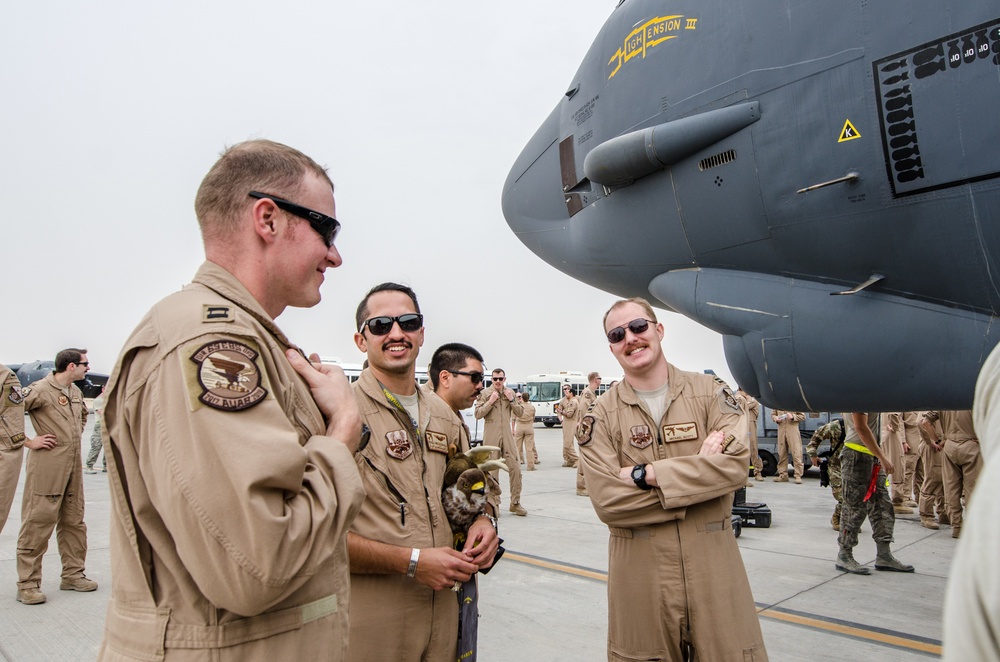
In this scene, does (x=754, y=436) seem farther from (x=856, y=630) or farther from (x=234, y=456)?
(x=234, y=456)

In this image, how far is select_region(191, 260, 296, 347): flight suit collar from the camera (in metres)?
1.34

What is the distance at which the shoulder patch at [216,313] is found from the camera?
1221 millimetres

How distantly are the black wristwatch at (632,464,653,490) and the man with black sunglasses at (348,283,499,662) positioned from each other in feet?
1.96

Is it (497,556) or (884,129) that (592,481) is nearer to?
(497,556)

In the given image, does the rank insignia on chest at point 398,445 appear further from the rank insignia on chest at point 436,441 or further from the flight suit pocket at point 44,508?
the flight suit pocket at point 44,508

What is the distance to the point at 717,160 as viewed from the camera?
11.8 ft

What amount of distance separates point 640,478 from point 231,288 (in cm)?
171

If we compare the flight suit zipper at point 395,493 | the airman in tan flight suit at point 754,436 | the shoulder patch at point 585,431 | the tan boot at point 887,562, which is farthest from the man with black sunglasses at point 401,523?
the airman in tan flight suit at point 754,436

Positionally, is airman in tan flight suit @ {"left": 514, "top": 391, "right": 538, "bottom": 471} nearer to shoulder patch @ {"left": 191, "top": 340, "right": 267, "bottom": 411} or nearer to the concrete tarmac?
the concrete tarmac

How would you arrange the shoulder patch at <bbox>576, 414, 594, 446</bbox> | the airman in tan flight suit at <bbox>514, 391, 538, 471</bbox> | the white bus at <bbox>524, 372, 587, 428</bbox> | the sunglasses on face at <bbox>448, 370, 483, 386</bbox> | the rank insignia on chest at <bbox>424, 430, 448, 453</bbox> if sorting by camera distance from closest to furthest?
the rank insignia on chest at <bbox>424, 430, 448, 453</bbox>
the shoulder patch at <bbox>576, 414, 594, 446</bbox>
the sunglasses on face at <bbox>448, 370, 483, 386</bbox>
the airman in tan flight suit at <bbox>514, 391, 538, 471</bbox>
the white bus at <bbox>524, 372, 587, 428</bbox>

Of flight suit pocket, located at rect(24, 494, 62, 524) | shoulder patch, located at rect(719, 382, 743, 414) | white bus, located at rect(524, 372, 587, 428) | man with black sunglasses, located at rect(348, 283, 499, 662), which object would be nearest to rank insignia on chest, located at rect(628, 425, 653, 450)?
shoulder patch, located at rect(719, 382, 743, 414)

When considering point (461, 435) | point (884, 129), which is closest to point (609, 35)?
point (884, 129)

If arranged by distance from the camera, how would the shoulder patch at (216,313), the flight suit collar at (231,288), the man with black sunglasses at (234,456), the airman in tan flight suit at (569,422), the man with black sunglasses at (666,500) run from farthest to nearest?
the airman in tan flight suit at (569,422) → the man with black sunglasses at (666,500) → the flight suit collar at (231,288) → the shoulder patch at (216,313) → the man with black sunglasses at (234,456)

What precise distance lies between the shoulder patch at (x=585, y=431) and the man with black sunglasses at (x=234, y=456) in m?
1.49
